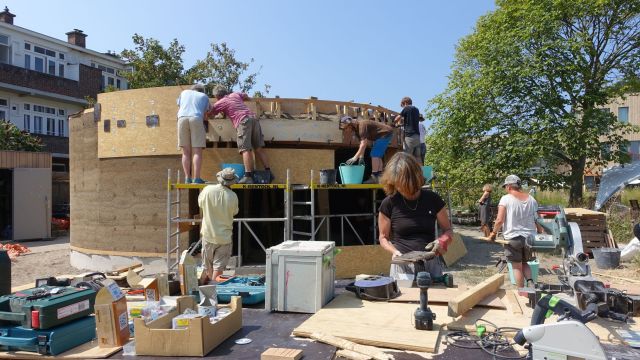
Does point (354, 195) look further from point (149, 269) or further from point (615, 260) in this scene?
point (615, 260)

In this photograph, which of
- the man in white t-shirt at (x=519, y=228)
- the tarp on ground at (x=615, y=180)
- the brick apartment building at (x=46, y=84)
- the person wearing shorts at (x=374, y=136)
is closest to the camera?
the man in white t-shirt at (x=519, y=228)

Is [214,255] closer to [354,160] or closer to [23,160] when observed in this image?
[354,160]

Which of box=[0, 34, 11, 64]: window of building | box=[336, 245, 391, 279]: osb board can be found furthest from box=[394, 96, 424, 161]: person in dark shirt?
box=[0, 34, 11, 64]: window of building

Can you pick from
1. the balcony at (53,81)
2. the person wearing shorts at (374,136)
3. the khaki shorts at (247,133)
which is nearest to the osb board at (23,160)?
the balcony at (53,81)

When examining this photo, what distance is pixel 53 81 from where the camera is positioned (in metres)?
25.3

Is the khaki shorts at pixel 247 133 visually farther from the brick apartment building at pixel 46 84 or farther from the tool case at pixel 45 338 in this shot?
the brick apartment building at pixel 46 84

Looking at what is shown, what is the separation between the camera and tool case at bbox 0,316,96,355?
8.80ft

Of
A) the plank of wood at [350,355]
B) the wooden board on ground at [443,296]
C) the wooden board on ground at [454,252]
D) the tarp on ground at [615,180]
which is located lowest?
the wooden board on ground at [454,252]

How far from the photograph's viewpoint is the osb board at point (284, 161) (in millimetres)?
9602

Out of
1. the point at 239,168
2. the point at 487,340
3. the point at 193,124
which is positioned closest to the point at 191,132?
the point at 193,124

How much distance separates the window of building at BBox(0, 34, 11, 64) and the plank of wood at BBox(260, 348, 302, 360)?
27.9m

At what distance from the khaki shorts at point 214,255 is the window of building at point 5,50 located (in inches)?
965

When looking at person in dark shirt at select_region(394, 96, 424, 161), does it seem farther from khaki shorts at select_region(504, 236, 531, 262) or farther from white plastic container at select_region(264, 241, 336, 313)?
white plastic container at select_region(264, 241, 336, 313)

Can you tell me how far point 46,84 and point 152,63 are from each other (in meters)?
7.51
